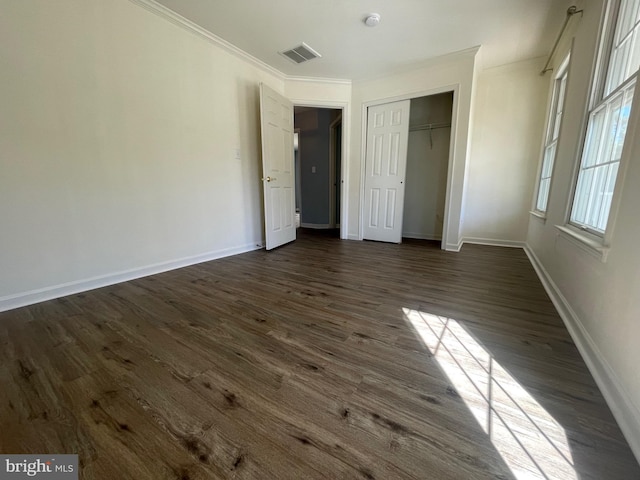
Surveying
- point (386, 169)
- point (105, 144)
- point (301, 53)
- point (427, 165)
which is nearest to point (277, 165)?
point (301, 53)

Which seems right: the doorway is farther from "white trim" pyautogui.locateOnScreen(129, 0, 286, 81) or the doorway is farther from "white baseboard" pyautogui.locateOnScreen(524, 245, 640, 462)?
"white baseboard" pyautogui.locateOnScreen(524, 245, 640, 462)

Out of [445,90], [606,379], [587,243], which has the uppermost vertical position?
[445,90]

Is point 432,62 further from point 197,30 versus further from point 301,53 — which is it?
point 197,30

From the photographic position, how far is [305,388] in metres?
1.12

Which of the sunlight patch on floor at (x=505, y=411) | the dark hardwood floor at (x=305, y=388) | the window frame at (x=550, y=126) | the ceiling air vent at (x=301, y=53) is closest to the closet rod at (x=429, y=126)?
the window frame at (x=550, y=126)

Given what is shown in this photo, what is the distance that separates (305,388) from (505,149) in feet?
14.5

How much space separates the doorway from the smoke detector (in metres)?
2.64

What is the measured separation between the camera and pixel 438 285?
2342 mm

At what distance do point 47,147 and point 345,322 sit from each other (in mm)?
2555

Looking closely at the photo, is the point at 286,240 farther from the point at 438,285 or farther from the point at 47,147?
the point at 47,147

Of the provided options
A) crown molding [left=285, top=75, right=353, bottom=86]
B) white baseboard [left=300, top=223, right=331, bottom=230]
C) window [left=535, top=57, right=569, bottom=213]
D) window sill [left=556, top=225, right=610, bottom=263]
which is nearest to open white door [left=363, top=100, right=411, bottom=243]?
crown molding [left=285, top=75, right=353, bottom=86]

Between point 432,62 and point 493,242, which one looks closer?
point 432,62

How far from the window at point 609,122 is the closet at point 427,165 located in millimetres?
2404

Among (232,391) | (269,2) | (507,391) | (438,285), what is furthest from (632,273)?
(269,2)
